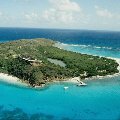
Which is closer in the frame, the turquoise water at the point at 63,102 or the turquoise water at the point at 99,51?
→ the turquoise water at the point at 63,102

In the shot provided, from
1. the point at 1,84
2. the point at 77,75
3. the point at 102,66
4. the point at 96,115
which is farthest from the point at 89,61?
the point at 96,115

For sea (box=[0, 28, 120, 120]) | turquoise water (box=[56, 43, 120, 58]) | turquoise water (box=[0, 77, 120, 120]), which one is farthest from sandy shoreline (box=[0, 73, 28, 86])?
turquoise water (box=[56, 43, 120, 58])

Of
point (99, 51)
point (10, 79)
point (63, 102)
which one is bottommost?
point (63, 102)

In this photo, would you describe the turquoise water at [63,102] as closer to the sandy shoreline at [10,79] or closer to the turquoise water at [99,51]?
the sandy shoreline at [10,79]

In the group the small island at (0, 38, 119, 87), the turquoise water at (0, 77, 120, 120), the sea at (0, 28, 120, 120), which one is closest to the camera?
the sea at (0, 28, 120, 120)

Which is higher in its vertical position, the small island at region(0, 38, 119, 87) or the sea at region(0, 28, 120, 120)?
the small island at region(0, 38, 119, 87)

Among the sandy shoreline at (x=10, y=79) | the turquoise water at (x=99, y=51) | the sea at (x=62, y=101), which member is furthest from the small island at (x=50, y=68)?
the turquoise water at (x=99, y=51)

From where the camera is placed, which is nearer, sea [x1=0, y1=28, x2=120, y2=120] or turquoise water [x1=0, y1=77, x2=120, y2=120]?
sea [x1=0, y1=28, x2=120, y2=120]

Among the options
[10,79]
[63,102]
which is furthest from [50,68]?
[63,102]

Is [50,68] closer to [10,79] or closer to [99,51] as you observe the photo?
[10,79]

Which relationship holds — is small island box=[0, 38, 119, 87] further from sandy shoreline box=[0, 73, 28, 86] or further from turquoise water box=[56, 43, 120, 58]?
turquoise water box=[56, 43, 120, 58]
